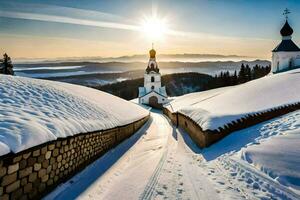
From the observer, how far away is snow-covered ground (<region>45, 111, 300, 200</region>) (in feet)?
22.3

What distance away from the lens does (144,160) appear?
1070 centimetres

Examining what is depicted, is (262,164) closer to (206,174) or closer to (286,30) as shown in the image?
(206,174)

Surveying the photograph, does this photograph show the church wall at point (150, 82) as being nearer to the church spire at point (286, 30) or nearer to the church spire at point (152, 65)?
the church spire at point (152, 65)

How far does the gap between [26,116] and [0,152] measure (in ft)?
8.08

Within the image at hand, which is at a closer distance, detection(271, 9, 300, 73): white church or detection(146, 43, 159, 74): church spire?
detection(271, 9, 300, 73): white church

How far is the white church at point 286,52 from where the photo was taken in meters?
44.5

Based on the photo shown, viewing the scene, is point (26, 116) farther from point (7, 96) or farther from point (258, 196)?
point (258, 196)

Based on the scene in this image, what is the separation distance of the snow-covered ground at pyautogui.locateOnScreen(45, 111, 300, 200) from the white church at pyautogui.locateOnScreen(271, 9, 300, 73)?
3715cm

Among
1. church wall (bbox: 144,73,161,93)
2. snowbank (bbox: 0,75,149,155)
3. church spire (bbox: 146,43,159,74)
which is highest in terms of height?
church spire (bbox: 146,43,159,74)

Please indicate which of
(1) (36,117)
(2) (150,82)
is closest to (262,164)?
(1) (36,117)

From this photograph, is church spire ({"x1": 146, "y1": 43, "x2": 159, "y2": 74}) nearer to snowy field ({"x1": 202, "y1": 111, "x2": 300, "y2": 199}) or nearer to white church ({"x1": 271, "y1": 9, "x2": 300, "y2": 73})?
white church ({"x1": 271, "y1": 9, "x2": 300, "y2": 73})

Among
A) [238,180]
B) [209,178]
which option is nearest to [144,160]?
[209,178]

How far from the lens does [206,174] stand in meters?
8.69

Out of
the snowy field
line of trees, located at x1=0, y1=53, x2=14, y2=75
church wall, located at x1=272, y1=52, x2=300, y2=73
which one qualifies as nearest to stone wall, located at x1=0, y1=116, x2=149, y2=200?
Answer: the snowy field
